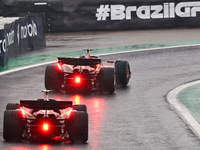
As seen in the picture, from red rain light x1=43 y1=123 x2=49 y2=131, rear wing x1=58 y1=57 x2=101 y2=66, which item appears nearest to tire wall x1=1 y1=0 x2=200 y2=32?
rear wing x1=58 y1=57 x2=101 y2=66

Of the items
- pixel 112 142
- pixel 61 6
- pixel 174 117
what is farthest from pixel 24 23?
pixel 112 142

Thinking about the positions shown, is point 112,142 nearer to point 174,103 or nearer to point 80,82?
point 174,103

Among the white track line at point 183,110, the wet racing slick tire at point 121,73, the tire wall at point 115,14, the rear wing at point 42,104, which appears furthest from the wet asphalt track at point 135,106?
the tire wall at point 115,14

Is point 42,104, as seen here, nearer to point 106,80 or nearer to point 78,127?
point 78,127

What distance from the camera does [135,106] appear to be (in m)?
13.0

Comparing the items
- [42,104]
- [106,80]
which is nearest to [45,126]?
[42,104]

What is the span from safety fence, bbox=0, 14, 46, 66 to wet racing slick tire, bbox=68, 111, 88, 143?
36.6 ft

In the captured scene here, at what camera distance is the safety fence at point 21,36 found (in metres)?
20.6

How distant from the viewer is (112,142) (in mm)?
9609

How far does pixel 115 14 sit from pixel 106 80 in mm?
18472

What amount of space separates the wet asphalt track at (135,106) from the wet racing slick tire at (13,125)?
144 mm

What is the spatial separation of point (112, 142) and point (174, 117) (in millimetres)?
2453

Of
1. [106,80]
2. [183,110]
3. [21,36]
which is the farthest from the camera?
[21,36]

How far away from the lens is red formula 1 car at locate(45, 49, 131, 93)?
48.2 feet
